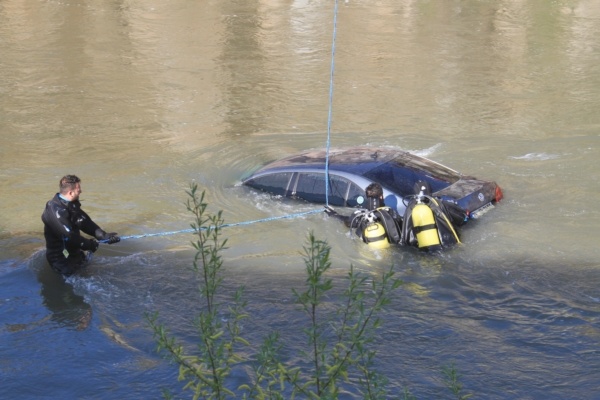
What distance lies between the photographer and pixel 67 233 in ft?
33.2

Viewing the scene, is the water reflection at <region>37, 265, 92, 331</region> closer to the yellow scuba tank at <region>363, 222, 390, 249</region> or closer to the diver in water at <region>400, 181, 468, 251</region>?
the yellow scuba tank at <region>363, 222, 390, 249</region>

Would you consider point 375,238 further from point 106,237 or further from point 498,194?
point 106,237

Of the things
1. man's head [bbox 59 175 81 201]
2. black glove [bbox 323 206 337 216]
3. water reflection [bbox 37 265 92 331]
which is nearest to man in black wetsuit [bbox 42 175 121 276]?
man's head [bbox 59 175 81 201]

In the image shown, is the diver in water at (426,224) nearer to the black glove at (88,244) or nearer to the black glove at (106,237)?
the black glove at (106,237)

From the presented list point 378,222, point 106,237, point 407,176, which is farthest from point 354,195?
point 106,237

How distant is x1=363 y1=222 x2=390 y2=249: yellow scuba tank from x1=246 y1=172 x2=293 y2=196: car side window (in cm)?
205

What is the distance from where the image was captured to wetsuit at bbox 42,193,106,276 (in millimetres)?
10094

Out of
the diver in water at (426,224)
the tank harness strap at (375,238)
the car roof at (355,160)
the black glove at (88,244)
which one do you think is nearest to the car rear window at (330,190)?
the car roof at (355,160)

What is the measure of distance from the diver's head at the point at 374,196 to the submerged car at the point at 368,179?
41 centimetres

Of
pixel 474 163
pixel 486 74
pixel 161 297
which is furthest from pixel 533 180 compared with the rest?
pixel 486 74

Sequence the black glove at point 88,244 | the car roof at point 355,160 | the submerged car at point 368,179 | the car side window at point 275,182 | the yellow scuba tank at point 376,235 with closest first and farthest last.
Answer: the black glove at point 88,244 → the yellow scuba tank at point 376,235 → the submerged car at point 368,179 → the car roof at point 355,160 → the car side window at point 275,182

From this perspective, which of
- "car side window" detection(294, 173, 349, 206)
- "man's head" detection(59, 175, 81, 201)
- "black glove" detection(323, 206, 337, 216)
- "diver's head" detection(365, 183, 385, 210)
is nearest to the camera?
"man's head" detection(59, 175, 81, 201)

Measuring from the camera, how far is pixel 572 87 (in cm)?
2027

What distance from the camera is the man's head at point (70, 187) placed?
1003cm
